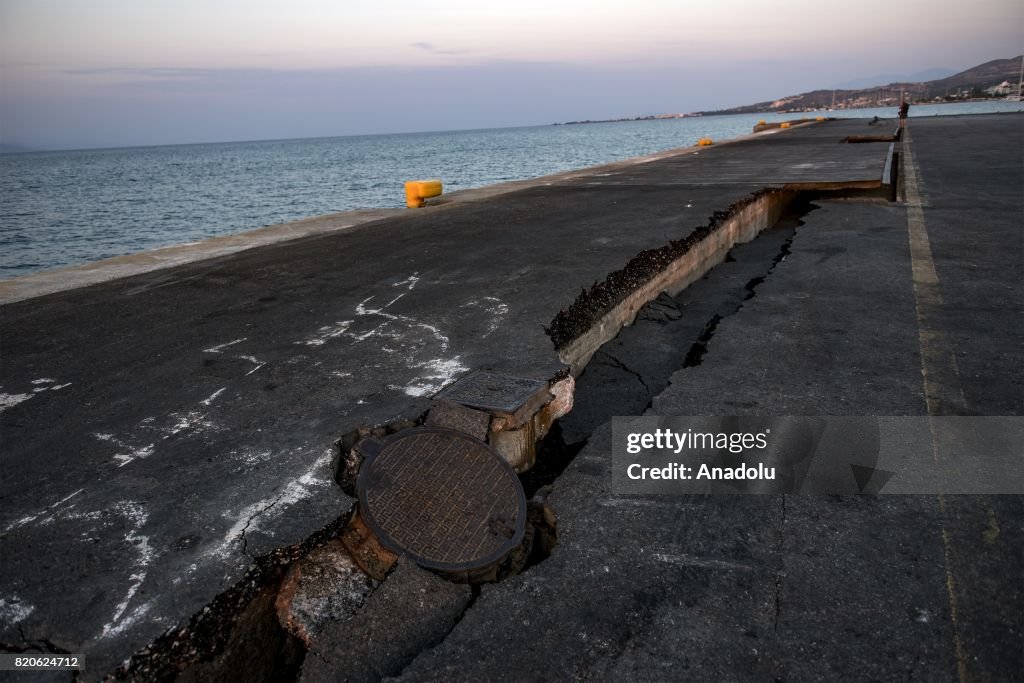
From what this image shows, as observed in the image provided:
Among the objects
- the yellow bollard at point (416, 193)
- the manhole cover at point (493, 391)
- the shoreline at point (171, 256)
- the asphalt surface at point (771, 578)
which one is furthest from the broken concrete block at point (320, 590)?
the yellow bollard at point (416, 193)

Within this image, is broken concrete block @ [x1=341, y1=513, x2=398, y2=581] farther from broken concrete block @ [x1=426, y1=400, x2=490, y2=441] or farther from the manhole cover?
the manhole cover

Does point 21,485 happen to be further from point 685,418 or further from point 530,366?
point 685,418

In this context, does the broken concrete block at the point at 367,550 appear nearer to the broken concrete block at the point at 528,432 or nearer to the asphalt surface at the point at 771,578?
the asphalt surface at the point at 771,578

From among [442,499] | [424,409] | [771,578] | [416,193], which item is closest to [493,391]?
[424,409]

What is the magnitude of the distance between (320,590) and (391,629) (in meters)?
0.36

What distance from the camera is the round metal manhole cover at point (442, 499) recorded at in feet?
10.4

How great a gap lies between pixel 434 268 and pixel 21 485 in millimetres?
5199

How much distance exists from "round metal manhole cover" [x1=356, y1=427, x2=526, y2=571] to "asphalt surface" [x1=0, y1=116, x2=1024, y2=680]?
0.65 ft

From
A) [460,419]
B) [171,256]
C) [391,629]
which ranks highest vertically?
[171,256]

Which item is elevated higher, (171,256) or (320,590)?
(171,256)

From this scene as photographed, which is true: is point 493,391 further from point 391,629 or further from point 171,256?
point 171,256

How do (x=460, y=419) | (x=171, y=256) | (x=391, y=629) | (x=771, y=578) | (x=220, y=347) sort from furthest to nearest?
(x=171, y=256) → (x=220, y=347) → (x=460, y=419) → (x=771, y=578) → (x=391, y=629)

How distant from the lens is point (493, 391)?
14.2 ft

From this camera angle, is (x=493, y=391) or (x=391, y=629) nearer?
(x=391, y=629)
